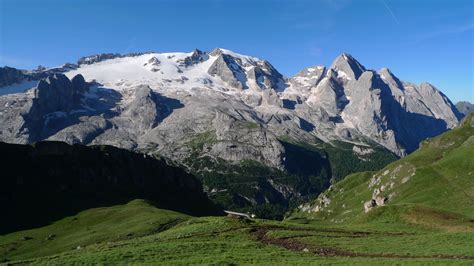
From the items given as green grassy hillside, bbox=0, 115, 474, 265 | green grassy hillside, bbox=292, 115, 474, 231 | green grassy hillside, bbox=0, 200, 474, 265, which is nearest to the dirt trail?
green grassy hillside, bbox=0, 200, 474, 265

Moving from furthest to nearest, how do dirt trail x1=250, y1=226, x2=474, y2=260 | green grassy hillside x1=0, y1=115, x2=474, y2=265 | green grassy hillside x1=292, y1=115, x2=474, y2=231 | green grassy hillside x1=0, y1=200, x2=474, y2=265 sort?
green grassy hillside x1=292, y1=115, x2=474, y2=231
green grassy hillside x1=0, y1=115, x2=474, y2=265
dirt trail x1=250, y1=226, x2=474, y2=260
green grassy hillside x1=0, y1=200, x2=474, y2=265

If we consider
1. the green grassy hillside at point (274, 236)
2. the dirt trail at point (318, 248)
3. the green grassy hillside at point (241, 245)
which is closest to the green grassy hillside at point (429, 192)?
the green grassy hillside at point (274, 236)

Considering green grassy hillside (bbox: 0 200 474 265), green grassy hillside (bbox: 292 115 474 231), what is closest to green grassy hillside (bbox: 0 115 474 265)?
green grassy hillside (bbox: 0 200 474 265)

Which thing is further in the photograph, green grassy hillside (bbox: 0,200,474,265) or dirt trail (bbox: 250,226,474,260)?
dirt trail (bbox: 250,226,474,260)

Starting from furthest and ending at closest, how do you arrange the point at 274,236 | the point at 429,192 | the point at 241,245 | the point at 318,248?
the point at 429,192 → the point at 274,236 → the point at 241,245 → the point at 318,248

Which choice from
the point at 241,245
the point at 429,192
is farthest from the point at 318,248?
the point at 429,192

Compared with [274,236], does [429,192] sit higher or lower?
lower

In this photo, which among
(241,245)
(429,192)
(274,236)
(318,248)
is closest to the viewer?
(318,248)

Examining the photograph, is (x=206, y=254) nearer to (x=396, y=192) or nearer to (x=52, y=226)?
(x=52, y=226)

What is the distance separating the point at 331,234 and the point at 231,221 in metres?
17.3

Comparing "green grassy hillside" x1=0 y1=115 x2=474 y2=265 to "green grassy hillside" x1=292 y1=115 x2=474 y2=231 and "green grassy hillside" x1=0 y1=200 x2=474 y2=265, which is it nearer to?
"green grassy hillside" x1=0 y1=200 x2=474 y2=265

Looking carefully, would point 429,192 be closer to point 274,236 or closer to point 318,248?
point 274,236

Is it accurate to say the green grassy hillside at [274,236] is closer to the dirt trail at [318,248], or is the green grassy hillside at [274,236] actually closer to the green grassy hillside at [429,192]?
the dirt trail at [318,248]

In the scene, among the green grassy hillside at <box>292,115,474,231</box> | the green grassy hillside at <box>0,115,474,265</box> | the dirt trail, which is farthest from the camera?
the green grassy hillside at <box>292,115,474,231</box>
